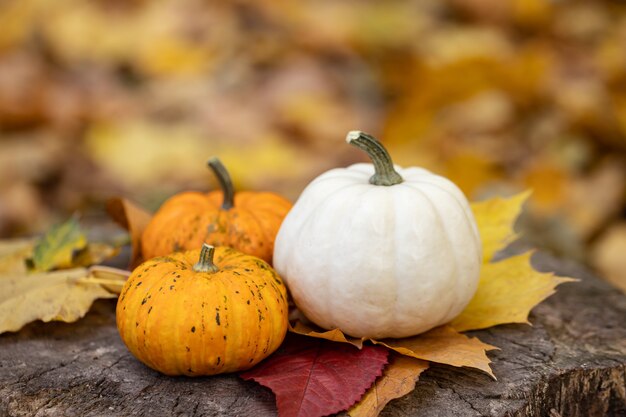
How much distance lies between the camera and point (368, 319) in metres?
1.56

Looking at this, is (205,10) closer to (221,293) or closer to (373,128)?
(373,128)

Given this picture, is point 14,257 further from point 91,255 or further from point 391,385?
point 391,385

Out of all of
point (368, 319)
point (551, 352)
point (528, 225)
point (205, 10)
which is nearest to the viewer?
point (368, 319)

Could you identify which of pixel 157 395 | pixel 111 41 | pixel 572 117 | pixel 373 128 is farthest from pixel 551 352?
pixel 111 41

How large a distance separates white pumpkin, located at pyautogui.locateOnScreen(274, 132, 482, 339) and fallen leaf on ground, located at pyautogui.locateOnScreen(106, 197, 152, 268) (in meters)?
0.52

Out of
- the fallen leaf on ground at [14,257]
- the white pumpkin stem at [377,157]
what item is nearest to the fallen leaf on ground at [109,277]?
the fallen leaf on ground at [14,257]

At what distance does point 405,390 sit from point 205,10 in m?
3.06

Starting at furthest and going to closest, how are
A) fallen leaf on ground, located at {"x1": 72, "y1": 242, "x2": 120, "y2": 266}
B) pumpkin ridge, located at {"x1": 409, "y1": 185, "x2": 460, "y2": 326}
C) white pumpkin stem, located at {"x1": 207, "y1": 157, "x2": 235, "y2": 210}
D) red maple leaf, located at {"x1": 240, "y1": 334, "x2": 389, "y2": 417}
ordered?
fallen leaf on ground, located at {"x1": 72, "y1": 242, "x2": 120, "y2": 266} < white pumpkin stem, located at {"x1": 207, "y1": 157, "x2": 235, "y2": 210} < pumpkin ridge, located at {"x1": 409, "y1": 185, "x2": 460, "y2": 326} < red maple leaf, located at {"x1": 240, "y1": 334, "x2": 389, "y2": 417}

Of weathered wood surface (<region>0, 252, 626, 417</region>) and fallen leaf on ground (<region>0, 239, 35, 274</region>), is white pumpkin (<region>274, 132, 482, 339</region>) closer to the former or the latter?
weathered wood surface (<region>0, 252, 626, 417</region>)

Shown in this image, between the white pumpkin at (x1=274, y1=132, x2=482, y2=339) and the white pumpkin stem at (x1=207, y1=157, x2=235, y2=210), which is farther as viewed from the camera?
the white pumpkin stem at (x1=207, y1=157, x2=235, y2=210)

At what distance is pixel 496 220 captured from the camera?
2.04 m

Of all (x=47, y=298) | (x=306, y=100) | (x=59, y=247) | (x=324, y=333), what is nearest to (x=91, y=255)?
(x=59, y=247)

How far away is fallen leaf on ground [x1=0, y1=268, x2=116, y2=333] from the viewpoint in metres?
1.67

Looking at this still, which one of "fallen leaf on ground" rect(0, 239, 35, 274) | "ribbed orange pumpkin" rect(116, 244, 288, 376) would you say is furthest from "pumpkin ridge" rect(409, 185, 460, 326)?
"fallen leaf on ground" rect(0, 239, 35, 274)
